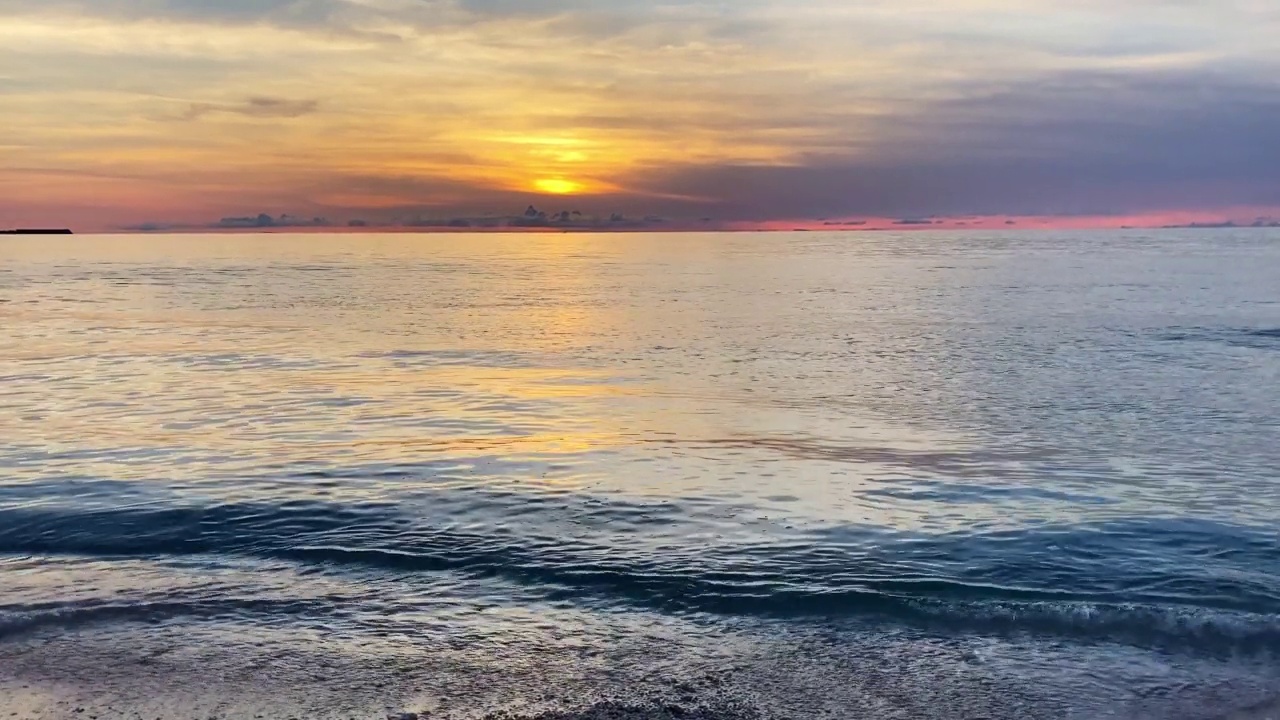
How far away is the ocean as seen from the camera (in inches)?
363

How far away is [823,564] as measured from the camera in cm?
1289

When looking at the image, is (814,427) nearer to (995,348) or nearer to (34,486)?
(34,486)

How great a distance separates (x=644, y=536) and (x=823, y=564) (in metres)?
2.46

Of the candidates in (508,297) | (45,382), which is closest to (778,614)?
(45,382)

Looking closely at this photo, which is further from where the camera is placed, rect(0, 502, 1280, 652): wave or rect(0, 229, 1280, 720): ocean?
rect(0, 502, 1280, 652): wave

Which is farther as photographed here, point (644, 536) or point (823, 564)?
point (644, 536)

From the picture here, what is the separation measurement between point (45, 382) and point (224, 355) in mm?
7393

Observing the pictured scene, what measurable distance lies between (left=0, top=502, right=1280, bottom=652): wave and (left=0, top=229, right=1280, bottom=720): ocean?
0.19ft

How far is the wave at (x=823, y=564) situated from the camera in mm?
11148

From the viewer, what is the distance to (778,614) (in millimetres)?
11203

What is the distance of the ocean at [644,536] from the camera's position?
9.21 metres

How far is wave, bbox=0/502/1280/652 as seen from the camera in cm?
1115

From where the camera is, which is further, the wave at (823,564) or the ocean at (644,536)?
the wave at (823,564)

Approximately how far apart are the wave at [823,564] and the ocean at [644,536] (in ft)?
0.19
